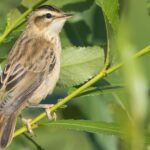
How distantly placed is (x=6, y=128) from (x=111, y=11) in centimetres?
134

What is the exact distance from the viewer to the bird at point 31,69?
11.7ft

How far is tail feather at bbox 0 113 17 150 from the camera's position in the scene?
118 inches

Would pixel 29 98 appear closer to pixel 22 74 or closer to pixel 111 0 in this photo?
pixel 22 74

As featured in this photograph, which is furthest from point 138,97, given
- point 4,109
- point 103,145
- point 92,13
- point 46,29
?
point 46,29

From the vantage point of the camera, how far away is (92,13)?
3865mm

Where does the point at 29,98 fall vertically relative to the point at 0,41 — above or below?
below

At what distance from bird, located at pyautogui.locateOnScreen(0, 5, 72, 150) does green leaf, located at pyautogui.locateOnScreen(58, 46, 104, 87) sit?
380mm

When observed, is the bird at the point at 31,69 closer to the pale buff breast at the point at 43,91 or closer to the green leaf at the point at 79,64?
the pale buff breast at the point at 43,91

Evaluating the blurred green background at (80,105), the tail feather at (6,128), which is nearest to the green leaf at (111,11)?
the blurred green background at (80,105)

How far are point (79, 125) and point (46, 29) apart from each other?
2.79 metres

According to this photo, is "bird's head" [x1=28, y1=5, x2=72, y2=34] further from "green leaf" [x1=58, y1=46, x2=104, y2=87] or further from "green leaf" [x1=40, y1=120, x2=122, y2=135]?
"green leaf" [x1=40, y1=120, x2=122, y2=135]

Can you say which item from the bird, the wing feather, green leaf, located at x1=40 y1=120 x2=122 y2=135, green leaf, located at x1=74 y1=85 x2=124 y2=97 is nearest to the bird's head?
the bird

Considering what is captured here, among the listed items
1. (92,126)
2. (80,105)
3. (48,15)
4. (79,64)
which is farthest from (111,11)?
(48,15)

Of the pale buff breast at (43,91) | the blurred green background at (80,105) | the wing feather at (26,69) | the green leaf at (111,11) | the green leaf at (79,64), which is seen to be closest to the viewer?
the green leaf at (111,11)
